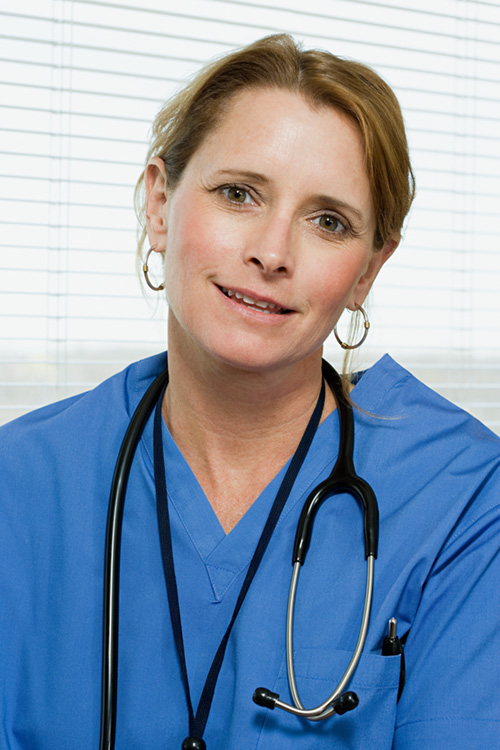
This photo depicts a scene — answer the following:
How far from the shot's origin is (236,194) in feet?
3.27

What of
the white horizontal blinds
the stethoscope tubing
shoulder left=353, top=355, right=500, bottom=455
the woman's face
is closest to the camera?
the stethoscope tubing

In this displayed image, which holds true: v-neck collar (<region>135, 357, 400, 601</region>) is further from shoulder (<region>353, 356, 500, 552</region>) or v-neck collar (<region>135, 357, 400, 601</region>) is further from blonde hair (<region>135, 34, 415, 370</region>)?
blonde hair (<region>135, 34, 415, 370</region>)

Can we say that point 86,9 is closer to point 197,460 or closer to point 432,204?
point 432,204

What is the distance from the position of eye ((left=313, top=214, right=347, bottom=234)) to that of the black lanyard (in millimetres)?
273

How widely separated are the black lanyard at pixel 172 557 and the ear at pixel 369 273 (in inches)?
6.0

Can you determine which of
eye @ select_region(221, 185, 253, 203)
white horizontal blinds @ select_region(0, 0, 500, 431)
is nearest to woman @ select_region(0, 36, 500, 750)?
eye @ select_region(221, 185, 253, 203)

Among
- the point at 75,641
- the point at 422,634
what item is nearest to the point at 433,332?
the point at 422,634

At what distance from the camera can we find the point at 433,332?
2172 mm

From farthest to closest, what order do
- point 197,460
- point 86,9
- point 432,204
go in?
point 432,204
point 86,9
point 197,460

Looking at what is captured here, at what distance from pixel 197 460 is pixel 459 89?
1.58m

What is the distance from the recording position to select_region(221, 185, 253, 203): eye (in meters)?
0.99

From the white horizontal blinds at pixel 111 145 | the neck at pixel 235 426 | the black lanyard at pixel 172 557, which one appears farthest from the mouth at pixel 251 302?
the white horizontal blinds at pixel 111 145

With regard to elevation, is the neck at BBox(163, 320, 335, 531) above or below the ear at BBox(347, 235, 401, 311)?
below

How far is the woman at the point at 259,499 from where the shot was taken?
3.01 feet
